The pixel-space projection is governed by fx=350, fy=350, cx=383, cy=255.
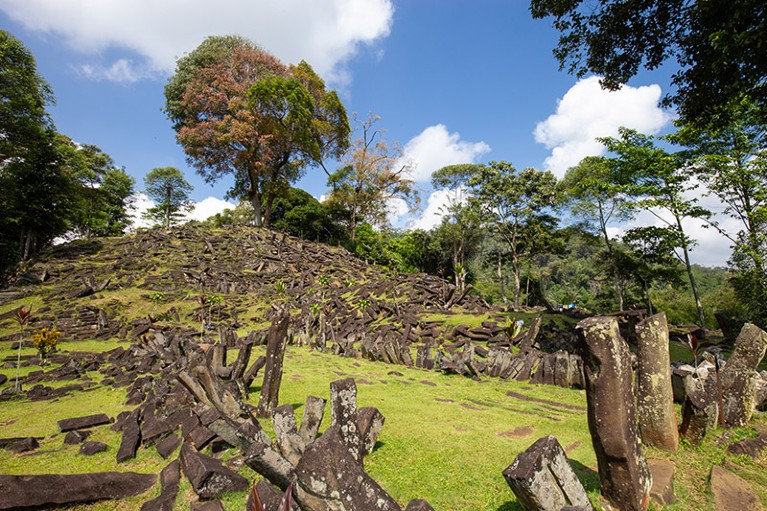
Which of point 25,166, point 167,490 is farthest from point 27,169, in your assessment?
point 167,490

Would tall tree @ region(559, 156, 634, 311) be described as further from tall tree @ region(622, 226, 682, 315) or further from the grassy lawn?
the grassy lawn

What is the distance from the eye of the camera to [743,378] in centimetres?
541

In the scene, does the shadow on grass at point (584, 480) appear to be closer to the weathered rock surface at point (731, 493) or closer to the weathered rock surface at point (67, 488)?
the weathered rock surface at point (731, 493)

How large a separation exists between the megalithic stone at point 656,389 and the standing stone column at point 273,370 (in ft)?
18.3

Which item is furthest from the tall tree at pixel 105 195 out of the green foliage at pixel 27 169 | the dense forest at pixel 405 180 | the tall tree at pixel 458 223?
the tall tree at pixel 458 223

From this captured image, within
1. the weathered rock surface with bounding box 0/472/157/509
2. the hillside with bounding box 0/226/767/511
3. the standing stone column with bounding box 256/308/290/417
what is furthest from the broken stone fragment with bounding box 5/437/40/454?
the standing stone column with bounding box 256/308/290/417

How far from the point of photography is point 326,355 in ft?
43.9

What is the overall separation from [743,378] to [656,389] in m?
2.42

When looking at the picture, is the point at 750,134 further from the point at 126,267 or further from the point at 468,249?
the point at 126,267

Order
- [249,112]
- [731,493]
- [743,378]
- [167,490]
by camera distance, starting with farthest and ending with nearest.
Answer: [249,112] → [743,378] → [167,490] → [731,493]

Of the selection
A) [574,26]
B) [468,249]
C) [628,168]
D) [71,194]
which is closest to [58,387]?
[574,26]

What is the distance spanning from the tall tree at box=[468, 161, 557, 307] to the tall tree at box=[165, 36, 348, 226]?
677 inches

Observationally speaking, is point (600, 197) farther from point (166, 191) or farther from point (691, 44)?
point (166, 191)

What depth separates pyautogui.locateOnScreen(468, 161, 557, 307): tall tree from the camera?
31.3 metres
